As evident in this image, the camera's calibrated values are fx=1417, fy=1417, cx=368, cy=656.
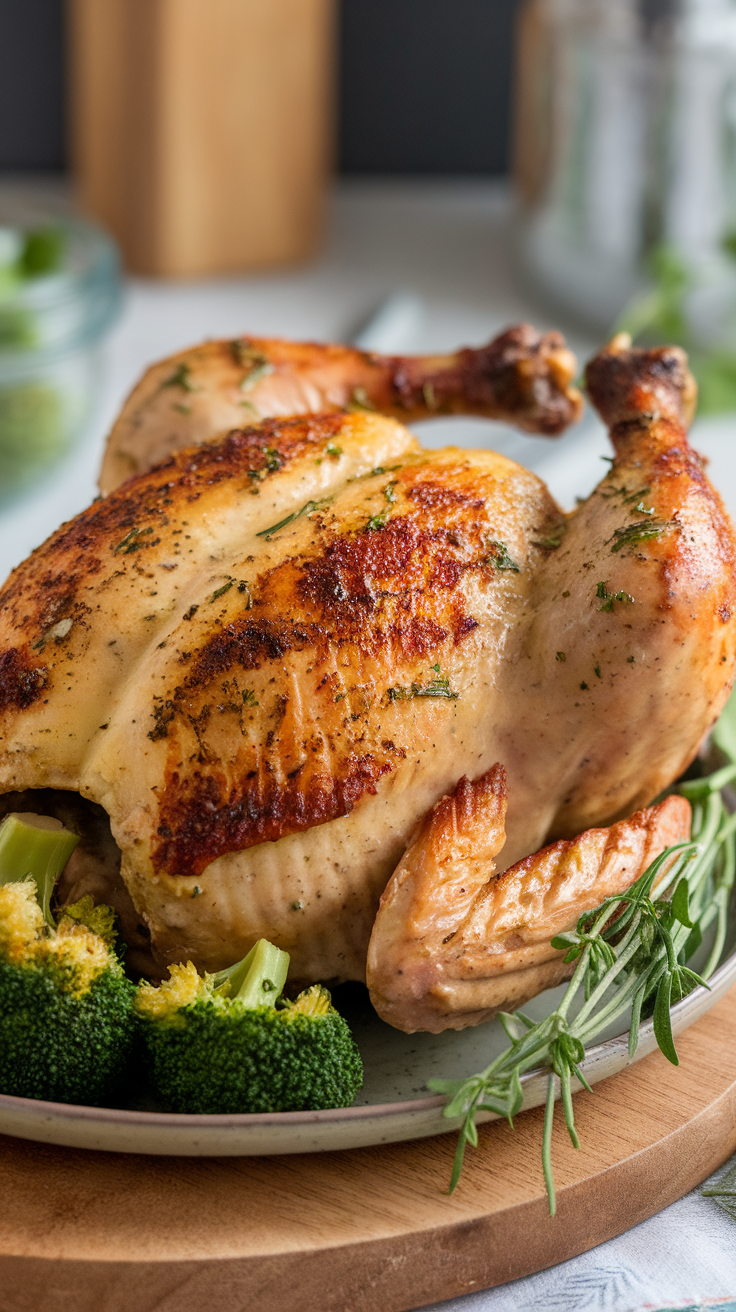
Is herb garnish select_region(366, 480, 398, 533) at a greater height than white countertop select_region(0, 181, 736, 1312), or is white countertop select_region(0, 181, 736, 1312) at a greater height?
herb garnish select_region(366, 480, 398, 533)

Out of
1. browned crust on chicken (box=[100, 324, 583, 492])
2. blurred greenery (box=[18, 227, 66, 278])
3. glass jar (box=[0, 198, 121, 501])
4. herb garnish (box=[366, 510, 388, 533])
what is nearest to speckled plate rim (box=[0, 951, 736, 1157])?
herb garnish (box=[366, 510, 388, 533])

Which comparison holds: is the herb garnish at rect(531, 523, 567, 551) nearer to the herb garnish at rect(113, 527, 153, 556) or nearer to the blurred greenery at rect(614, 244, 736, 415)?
the herb garnish at rect(113, 527, 153, 556)

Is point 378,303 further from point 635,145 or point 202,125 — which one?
point 635,145

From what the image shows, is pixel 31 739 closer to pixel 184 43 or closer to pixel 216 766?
pixel 216 766

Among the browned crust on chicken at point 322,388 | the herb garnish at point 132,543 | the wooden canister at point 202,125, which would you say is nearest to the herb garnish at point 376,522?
the herb garnish at point 132,543

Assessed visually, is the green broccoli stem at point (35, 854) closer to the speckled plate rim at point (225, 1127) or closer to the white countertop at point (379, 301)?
the speckled plate rim at point (225, 1127)

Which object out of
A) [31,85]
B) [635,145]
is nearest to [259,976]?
[635,145]
